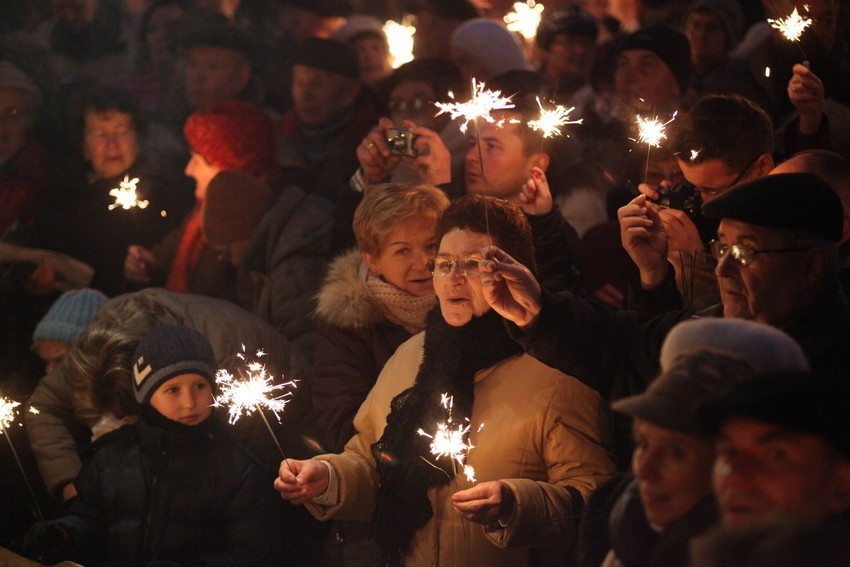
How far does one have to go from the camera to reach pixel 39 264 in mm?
6879

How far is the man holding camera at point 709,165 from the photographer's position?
4289 mm

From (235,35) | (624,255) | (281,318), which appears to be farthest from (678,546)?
(235,35)

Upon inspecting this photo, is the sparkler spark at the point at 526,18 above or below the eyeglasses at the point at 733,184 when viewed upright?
above

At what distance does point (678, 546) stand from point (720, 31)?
448 centimetres

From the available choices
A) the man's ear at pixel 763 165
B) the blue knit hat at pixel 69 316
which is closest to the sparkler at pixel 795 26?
the man's ear at pixel 763 165

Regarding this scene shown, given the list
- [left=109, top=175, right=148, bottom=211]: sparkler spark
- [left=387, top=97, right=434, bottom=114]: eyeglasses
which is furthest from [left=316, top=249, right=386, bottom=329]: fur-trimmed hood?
[left=387, top=97, right=434, bottom=114]: eyeglasses

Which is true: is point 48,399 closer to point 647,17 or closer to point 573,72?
point 573,72

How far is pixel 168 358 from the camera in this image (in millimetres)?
5059

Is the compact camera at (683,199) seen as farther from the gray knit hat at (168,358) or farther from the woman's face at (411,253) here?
the gray knit hat at (168,358)

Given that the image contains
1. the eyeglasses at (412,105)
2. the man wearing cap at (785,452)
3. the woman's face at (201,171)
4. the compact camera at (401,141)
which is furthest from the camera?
the woman's face at (201,171)

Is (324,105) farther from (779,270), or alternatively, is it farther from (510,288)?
(779,270)

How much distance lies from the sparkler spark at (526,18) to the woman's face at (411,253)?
3875 millimetres

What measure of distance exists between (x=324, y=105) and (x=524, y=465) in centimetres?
377

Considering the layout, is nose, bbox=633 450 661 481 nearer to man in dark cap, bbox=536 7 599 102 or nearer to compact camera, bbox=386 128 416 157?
compact camera, bbox=386 128 416 157
